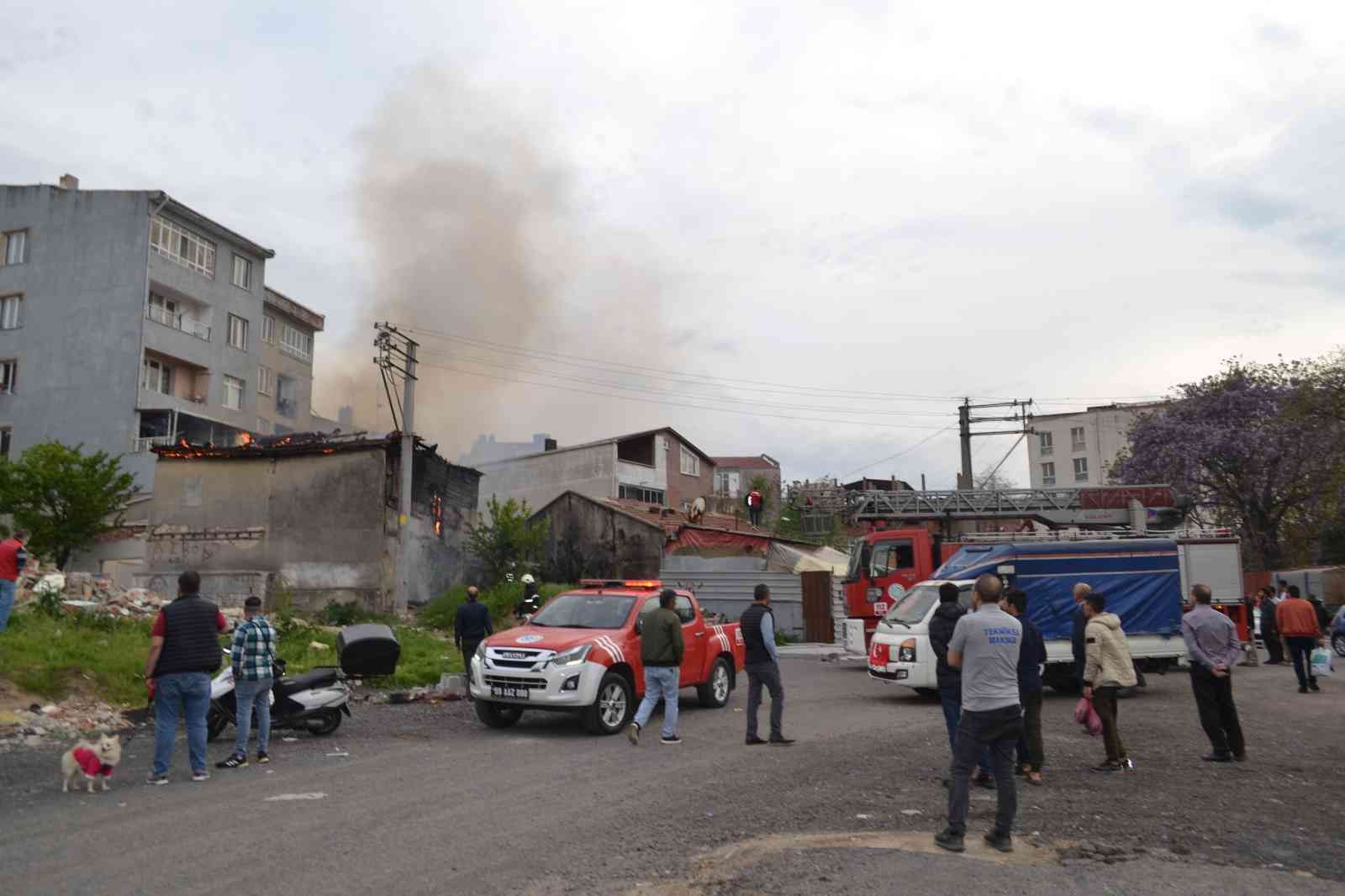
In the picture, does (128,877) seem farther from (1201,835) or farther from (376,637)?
(376,637)

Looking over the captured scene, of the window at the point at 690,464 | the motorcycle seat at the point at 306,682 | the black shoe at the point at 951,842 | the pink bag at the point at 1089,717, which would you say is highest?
the window at the point at 690,464

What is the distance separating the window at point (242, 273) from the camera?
47188 millimetres

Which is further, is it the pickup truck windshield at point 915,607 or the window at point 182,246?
the window at point 182,246

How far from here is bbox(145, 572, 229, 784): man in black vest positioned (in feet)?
29.1

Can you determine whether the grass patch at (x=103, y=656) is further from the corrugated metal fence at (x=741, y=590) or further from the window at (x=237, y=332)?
the window at (x=237, y=332)

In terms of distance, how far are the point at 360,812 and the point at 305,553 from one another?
23070mm

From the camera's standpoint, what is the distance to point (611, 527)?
126 feet

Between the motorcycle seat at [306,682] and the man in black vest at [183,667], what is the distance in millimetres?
2608

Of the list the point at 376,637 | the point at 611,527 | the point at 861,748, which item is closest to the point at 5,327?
the point at 611,527

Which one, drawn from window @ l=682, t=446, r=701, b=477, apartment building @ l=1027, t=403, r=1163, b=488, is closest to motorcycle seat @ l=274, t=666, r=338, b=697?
window @ l=682, t=446, r=701, b=477

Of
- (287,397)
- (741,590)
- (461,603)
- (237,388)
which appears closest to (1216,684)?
(461,603)

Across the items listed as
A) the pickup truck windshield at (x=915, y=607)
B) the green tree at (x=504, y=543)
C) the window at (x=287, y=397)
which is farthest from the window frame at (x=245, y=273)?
the pickup truck windshield at (x=915, y=607)

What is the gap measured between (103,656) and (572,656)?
7404 millimetres

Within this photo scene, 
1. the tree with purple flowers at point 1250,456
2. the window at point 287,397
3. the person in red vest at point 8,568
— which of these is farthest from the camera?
the window at point 287,397
